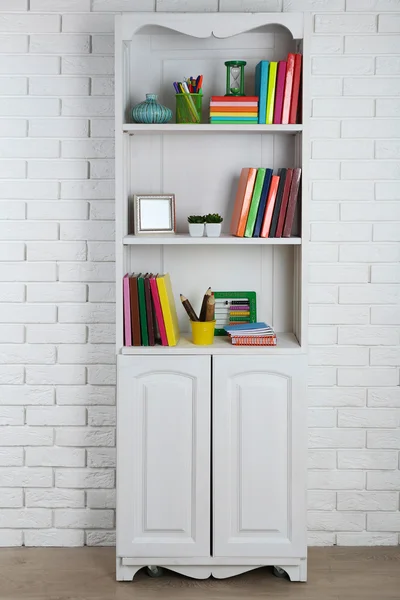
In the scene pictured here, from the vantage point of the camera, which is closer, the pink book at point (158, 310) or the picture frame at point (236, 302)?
the pink book at point (158, 310)

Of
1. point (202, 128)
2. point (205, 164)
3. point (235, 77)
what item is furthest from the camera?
point (205, 164)

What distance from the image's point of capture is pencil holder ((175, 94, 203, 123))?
2854 mm

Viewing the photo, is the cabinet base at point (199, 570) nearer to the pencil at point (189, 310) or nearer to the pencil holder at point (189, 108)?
the pencil at point (189, 310)

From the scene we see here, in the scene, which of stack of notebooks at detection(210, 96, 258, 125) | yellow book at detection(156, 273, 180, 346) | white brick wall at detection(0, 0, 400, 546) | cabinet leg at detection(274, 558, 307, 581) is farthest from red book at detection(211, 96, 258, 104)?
cabinet leg at detection(274, 558, 307, 581)

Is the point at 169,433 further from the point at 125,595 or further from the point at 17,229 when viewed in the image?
the point at 17,229

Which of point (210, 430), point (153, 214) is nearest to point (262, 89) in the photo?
point (153, 214)

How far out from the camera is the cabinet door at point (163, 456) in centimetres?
284

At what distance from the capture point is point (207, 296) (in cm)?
289

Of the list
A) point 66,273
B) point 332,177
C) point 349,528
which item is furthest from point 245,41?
point 349,528

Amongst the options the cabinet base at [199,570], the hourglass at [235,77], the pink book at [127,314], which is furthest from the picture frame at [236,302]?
the cabinet base at [199,570]

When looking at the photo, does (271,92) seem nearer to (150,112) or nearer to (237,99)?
(237,99)

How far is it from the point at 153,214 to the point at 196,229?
184 mm

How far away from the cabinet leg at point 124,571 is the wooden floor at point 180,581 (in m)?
0.02

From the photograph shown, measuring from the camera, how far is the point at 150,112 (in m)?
2.81
